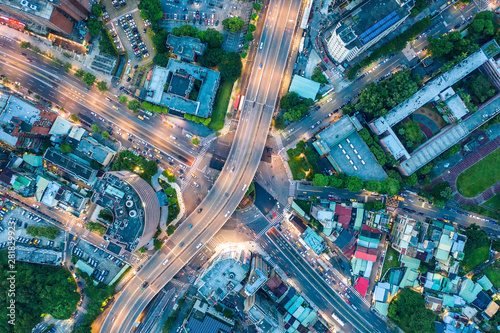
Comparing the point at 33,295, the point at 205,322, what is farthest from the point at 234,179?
the point at 33,295

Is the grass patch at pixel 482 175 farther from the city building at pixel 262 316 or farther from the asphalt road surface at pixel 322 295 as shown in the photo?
the city building at pixel 262 316

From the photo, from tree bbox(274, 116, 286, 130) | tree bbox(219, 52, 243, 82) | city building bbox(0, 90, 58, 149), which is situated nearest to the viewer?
city building bbox(0, 90, 58, 149)

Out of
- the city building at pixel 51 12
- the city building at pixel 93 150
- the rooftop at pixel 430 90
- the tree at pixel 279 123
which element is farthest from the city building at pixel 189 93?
the rooftop at pixel 430 90

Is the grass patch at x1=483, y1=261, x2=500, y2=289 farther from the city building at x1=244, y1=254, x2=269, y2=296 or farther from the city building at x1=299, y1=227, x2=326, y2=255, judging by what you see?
the city building at x1=244, y1=254, x2=269, y2=296

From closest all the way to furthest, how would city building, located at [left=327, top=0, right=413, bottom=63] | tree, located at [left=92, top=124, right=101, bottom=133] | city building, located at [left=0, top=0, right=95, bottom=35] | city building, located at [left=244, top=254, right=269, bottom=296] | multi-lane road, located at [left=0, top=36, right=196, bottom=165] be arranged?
city building, located at [left=327, top=0, right=413, bottom=63] → city building, located at [left=0, top=0, right=95, bottom=35] → city building, located at [left=244, top=254, right=269, bottom=296] → tree, located at [left=92, top=124, right=101, bottom=133] → multi-lane road, located at [left=0, top=36, right=196, bottom=165]

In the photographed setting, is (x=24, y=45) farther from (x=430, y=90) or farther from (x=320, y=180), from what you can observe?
(x=430, y=90)

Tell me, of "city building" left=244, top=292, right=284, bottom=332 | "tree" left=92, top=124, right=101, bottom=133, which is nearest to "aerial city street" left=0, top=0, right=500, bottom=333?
"city building" left=244, top=292, right=284, bottom=332
